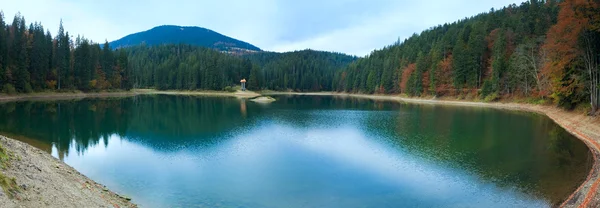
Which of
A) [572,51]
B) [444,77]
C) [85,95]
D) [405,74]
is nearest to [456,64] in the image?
[444,77]

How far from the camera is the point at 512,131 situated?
2917 cm

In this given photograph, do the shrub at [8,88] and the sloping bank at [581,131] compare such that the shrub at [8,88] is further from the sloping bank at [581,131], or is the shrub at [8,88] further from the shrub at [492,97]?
the shrub at [492,97]

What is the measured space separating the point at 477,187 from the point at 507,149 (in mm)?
9474

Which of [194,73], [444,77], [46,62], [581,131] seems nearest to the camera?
[581,131]

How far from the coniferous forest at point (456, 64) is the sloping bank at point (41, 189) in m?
32.2

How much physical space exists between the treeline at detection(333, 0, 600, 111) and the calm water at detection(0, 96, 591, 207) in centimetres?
593

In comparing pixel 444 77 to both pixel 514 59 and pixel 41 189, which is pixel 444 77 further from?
pixel 41 189

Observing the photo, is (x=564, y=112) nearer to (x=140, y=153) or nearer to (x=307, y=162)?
(x=307, y=162)

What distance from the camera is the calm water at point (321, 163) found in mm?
13188

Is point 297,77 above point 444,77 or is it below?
above

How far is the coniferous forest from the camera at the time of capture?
30.2 metres

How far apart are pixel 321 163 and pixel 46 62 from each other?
6857 cm

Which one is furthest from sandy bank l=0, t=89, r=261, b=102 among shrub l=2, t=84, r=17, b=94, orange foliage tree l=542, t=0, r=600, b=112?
orange foliage tree l=542, t=0, r=600, b=112

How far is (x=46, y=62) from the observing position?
216 ft
